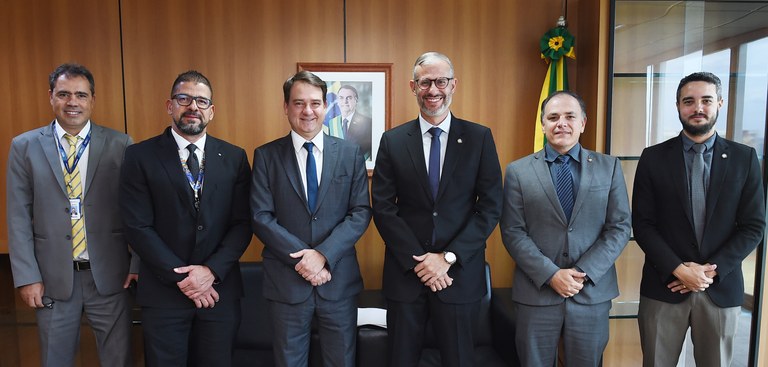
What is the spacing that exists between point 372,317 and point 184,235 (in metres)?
1.32

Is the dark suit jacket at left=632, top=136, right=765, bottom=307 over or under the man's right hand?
over

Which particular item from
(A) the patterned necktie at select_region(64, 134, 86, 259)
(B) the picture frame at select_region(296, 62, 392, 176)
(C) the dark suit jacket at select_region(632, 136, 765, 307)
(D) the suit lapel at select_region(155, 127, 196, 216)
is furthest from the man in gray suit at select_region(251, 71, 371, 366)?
(C) the dark suit jacket at select_region(632, 136, 765, 307)

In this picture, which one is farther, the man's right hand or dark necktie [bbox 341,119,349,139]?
dark necktie [bbox 341,119,349,139]

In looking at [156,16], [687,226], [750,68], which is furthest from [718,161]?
[156,16]

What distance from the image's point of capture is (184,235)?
210cm

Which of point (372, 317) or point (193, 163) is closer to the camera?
point (193, 163)

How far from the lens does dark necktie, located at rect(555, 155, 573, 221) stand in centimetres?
214

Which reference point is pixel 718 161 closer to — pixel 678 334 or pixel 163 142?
pixel 678 334

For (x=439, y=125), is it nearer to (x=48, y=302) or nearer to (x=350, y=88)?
(x=350, y=88)

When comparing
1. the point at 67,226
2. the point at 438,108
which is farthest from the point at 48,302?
the point at 438,108

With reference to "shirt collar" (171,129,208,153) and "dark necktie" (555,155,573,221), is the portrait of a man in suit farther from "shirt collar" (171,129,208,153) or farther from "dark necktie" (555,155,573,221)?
"dark necktie" (555,155,573,221)

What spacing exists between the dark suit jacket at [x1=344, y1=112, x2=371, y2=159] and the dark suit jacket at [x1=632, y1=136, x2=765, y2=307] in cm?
181

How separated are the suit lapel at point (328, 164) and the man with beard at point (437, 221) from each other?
0.78 ft

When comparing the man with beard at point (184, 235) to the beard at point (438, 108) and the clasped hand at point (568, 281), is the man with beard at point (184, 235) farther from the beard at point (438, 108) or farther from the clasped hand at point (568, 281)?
the clasped hand at point (568, 281)
